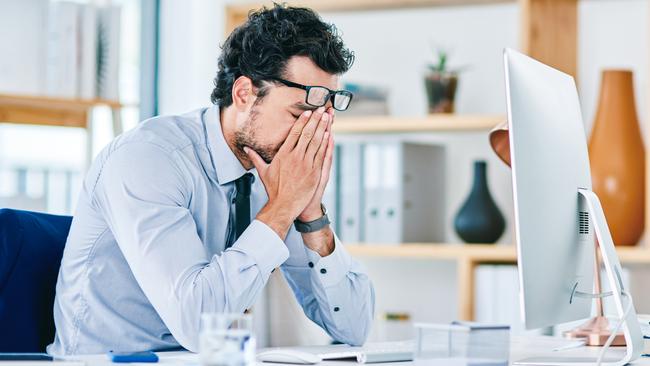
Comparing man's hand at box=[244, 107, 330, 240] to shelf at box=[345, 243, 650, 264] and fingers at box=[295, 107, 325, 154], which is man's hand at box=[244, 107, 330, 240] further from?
shelf at box=[345, 243, 650, 264]

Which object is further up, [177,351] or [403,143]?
[403,143]

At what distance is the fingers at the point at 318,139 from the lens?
198cm

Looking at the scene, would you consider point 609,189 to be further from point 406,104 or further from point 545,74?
point 545,74

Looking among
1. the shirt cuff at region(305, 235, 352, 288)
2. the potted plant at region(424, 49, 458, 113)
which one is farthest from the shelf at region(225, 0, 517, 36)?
the shirt cuff at region(305, 235, 352, 288)

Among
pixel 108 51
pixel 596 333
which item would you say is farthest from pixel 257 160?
pixel 108 51

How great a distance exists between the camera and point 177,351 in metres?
1.74

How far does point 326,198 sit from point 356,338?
4.61 feet

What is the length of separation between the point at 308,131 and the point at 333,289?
0.32 m

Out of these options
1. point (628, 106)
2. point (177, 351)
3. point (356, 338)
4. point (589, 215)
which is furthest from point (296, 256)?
point (628, 106)

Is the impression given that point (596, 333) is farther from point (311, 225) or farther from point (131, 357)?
point (131, 357)

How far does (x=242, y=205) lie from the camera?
6.54 feet

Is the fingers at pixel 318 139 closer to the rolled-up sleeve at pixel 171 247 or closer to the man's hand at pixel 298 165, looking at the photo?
the man's hand at pixel 298 165

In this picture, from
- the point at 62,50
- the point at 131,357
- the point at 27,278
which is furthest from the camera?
the point at 62,50

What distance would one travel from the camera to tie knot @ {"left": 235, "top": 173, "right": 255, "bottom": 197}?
1.99m
